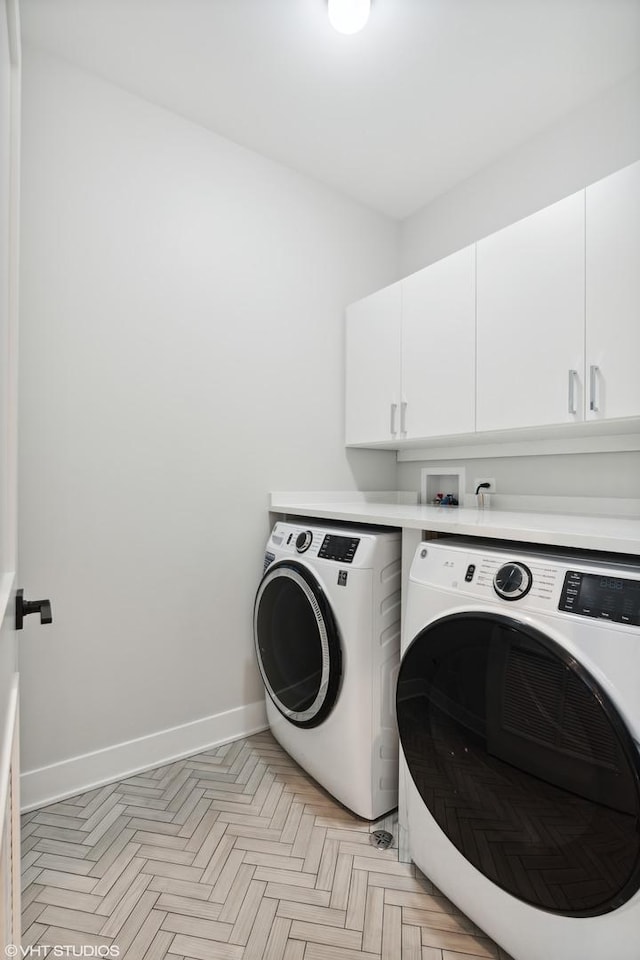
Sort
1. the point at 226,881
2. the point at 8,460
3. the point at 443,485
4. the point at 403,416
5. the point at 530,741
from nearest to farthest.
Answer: the point at 8,460 → the point at 530,741 → the point at 226,881 → the point at 403,416 → the point at 443,485

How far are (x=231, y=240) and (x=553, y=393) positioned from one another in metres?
1.50

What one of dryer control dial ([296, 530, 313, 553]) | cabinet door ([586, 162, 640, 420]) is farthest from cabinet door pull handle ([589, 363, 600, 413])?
dryer control dial ([296, 530, 313, 553])

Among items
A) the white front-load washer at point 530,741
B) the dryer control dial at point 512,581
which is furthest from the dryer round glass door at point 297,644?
the dryer control dial at point 512,581

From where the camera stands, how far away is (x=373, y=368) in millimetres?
2303

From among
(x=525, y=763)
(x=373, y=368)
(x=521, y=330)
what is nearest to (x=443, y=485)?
(x=373, y=368)

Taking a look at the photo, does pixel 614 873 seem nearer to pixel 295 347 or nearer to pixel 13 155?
pixel 13 155

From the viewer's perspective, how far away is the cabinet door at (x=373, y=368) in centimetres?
219

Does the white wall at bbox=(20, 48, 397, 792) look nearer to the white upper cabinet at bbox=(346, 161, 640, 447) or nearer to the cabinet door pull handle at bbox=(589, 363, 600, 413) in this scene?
the white upper cabinet at bbox=(346, 161, 640, 447)

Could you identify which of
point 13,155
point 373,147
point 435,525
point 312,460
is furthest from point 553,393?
point 13,155

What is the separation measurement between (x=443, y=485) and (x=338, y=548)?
1022 millimetres

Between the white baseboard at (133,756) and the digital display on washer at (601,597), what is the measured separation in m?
1.62

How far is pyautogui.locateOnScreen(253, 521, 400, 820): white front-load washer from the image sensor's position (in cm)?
153

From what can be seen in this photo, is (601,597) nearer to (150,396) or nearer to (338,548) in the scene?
(338,548)

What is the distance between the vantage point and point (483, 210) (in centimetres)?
224
